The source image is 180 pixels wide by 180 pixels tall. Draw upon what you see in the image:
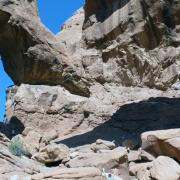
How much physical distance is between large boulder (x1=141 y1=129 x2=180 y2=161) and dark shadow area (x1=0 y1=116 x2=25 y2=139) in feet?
26.3

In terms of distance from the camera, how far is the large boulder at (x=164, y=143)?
1249 cm

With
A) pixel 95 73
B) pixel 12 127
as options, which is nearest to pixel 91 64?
pixel 95 73

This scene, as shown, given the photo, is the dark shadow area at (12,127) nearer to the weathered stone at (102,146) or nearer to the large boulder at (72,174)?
the weathered stone at (102,146)

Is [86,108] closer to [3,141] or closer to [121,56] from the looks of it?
[121,56]

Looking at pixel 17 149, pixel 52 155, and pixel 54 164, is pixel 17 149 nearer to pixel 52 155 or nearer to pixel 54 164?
pixel 52 155

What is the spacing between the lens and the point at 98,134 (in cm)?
1903

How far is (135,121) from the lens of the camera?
20141mm

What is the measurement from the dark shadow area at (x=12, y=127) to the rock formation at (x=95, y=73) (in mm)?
44

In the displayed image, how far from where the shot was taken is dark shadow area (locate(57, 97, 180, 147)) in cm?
1859

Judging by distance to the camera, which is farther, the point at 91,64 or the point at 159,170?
→ the point at 91,64

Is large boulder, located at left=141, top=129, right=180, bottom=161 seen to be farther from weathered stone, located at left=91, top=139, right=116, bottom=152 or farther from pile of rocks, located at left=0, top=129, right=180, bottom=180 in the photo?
weathered stone, located at left=91, top=139, right=116, bottom=152

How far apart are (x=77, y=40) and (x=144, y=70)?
5.05m

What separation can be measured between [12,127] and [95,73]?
5984mm

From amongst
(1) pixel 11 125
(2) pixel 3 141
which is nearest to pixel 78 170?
(2) pixel 3 141
